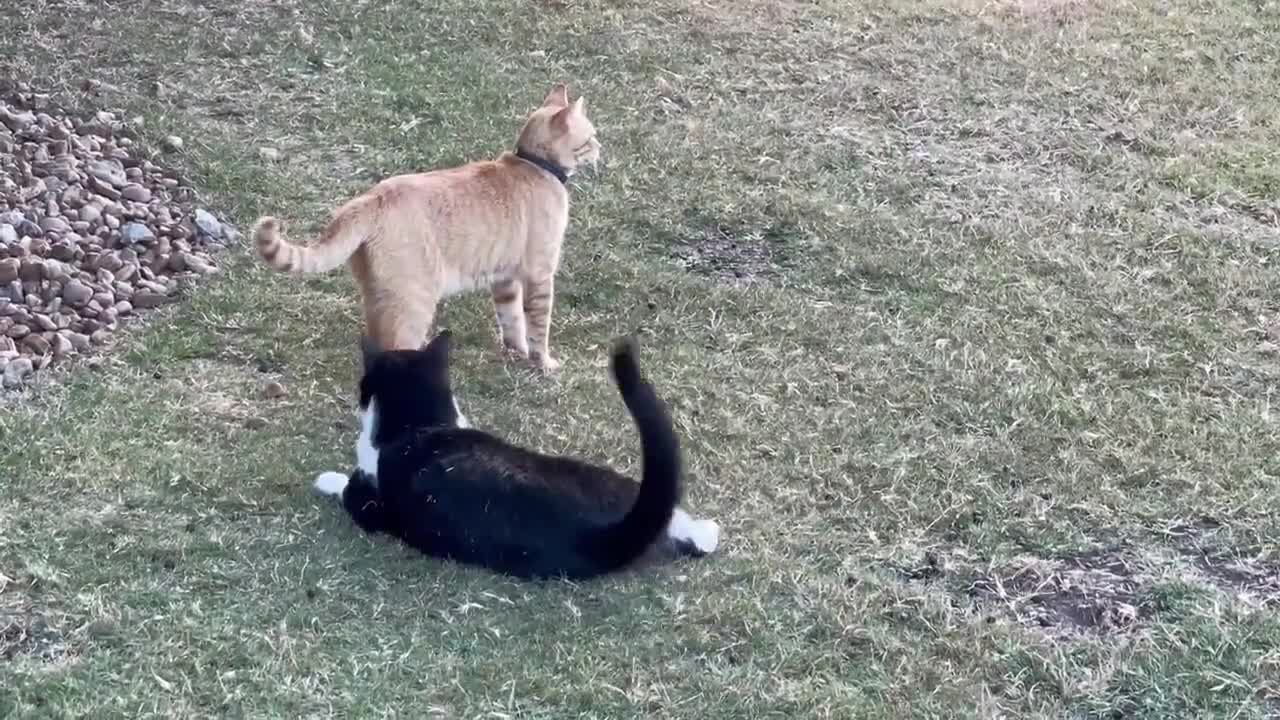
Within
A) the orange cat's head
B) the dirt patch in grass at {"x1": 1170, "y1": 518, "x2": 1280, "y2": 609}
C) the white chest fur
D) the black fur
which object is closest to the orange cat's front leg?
the orange cat's head

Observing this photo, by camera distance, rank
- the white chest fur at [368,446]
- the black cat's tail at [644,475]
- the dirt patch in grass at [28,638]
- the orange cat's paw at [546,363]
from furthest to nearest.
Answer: the orange cat's paw at [546,363]
the white chest fur at [368,446]
the dirt patch in grass at [28,638]
the black cat's tail at [644,475]

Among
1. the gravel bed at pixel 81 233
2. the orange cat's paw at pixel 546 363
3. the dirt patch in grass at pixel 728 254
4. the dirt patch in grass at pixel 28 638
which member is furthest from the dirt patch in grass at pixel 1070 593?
the gravel bed at pixel 81 233

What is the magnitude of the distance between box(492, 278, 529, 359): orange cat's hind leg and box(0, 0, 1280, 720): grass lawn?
0.09 m

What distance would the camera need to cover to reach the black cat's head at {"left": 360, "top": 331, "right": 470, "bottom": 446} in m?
3.41

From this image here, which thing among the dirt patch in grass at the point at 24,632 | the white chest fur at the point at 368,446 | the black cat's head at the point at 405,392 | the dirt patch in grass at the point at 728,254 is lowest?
the dirt patch in grass at the point at 728,254

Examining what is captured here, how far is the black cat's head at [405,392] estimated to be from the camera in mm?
3412

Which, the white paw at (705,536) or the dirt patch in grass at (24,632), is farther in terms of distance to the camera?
the white paw at (705,536)

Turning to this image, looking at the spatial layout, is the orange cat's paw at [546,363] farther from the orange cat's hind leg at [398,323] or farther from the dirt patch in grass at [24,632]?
the dirt patch in grass at [24,632]

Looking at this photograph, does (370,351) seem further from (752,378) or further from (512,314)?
(752,378)

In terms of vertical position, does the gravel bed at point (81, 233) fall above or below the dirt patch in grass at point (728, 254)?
above

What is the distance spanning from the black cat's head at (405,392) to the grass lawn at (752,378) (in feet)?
0.87

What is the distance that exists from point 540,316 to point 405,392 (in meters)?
0.81

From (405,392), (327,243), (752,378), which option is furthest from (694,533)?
(327,243)

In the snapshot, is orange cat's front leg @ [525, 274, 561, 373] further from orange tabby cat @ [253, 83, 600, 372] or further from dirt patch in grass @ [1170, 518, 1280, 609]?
dirt patch in grass @ [1170, 518, 1280, 609]
